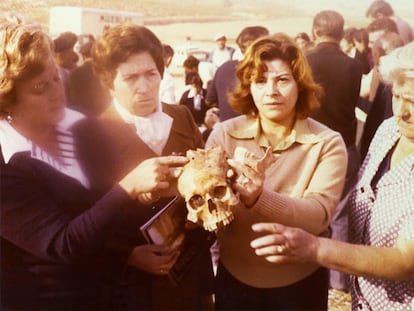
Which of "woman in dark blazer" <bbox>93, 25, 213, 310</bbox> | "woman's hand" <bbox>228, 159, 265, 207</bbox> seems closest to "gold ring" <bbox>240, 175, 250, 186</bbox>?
"woman's hand" <bbox>228, 159, 265, 207</bbox>

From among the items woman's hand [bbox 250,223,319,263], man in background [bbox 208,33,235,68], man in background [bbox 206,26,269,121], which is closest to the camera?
woman's hand [bbox 250,223,319,263]

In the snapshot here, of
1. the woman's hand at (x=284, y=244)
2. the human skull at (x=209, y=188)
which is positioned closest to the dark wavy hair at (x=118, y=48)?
the human skull at (x=209, y=188)

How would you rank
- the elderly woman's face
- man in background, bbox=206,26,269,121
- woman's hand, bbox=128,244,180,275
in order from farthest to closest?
1. man in background, bbox=206,26,269,121
2. woman's hand, bbox=128,244,180,275
3. the elderly woman's face

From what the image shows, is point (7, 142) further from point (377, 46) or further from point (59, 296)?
point (377, 46)

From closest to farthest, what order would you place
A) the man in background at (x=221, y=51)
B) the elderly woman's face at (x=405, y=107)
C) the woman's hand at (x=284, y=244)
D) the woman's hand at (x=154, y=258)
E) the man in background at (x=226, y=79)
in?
the woman's hand at (x=284, y=244) → the elderly woman's face at (x=405, y=107) → the woman's hand at (x=154, y=258) → the man in background at (x=226, y=79) → the man in background at (x=221, y=51)

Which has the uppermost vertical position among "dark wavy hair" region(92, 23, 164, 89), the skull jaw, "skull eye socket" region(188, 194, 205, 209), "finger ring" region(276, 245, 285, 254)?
"dark wavy hair" region(92, 23, 164, 89)

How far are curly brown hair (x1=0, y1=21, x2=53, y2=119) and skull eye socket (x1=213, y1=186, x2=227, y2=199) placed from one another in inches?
20.6

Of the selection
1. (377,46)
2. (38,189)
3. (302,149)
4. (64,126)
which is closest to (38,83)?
(64,126)

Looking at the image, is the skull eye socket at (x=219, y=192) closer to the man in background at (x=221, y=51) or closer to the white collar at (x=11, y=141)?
the white collar at (x=11, y=141)

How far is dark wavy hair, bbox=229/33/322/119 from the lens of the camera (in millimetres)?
1346

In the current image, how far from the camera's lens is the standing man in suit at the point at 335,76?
69.1 inches

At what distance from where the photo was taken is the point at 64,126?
1.37 m

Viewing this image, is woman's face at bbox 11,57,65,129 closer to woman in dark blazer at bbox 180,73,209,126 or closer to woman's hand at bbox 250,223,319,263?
woman in dark blazer at bbox 180,73,209,126

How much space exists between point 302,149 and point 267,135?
10cm
